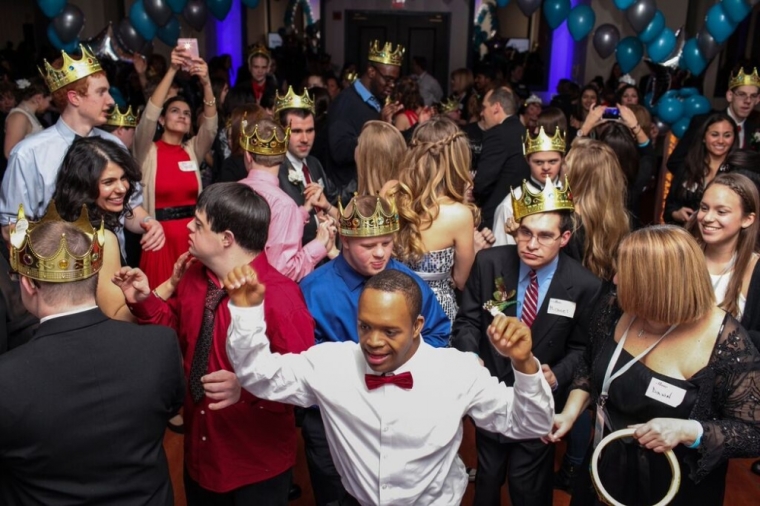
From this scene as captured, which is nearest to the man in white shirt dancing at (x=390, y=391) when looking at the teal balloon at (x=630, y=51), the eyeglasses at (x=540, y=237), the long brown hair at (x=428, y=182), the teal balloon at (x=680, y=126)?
the eyeglasses at (x=540, y=237)

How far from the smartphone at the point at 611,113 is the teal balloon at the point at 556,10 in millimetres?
4902

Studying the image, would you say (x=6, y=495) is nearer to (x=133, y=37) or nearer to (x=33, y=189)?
(x=33, y=189)

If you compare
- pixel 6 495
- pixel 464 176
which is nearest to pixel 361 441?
pixel 6 495

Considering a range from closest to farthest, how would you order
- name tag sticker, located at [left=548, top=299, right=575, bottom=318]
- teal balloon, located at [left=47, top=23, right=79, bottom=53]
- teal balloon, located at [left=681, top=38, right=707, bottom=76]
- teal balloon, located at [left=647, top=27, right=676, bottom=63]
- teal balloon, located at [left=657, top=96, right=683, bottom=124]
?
name tag sticker, located at [left=548, top=299, right=575, bottom=318], teal balloon, located at [left=657, top=96, right=683, bottom=124], teal balloon, located at [left=681, top=38, right=707, bottom=76], teal balloon, located at [left=647, top=27, right=676, bottom=63], teal balloon, located at [left=47, top=23, right=79, bottom=53]

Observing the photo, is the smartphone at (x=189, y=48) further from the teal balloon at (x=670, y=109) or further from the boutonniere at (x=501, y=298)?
the teal balloon at (x=670, y=109)

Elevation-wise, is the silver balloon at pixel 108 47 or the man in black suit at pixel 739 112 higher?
the silver balloon at pixel 108 47

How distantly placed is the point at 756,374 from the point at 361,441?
1.12m

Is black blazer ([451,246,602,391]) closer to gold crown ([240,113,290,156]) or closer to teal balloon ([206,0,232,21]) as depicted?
gold crown ([240,113,290,156])

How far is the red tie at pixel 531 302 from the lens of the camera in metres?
2.66

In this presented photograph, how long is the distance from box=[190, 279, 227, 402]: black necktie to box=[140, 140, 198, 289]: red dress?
1753mm

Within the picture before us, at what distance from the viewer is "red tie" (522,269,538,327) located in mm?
2656

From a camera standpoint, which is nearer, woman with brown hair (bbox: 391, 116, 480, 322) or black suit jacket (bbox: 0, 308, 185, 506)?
black suit jacket (bbox: 0, 308, 185, 506)

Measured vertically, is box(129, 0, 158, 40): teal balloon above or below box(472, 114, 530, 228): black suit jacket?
above

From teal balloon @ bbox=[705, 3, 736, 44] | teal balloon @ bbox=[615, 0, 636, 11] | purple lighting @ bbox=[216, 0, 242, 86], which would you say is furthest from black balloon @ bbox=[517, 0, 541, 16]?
purple lighting @ bbox=[216, 0, 242, 86]
